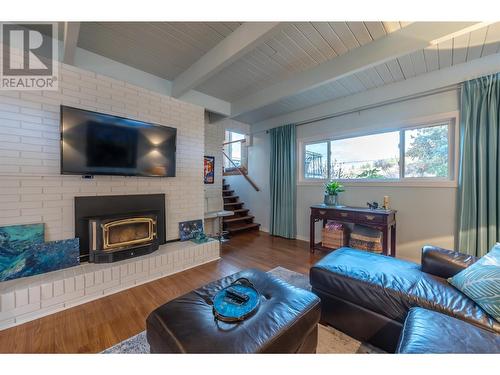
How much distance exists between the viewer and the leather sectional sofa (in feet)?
3.08

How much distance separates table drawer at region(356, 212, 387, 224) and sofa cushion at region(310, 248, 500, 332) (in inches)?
40.8

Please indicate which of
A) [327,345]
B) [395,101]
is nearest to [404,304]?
[327,345]

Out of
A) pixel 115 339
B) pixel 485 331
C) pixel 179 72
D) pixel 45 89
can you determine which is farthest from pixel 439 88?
pixel 45 89

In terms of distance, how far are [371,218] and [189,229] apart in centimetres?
265

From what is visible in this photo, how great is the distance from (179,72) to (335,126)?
268cm

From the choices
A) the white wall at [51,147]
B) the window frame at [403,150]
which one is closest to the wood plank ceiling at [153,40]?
the white wall at [51,147]

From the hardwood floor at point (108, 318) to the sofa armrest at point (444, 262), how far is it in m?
1.29

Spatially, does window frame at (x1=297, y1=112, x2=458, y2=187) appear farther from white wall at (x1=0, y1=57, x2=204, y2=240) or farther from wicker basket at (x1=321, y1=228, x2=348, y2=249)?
white wall at (x1=0, y1=57, x2=204, y2=240)

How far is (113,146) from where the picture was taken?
7.50 feet

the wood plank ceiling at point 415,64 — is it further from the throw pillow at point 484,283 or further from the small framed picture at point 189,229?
the small framed picture at point 189,229

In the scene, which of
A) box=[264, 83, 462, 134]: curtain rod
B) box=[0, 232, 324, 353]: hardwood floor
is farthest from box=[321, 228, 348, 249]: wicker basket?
box=[264, 83, 462, 134]: curtain rod

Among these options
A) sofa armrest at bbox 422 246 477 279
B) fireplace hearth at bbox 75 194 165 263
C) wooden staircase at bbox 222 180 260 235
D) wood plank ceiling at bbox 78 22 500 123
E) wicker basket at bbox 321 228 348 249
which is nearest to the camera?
sofa armrest at bbox 422 246 477 279

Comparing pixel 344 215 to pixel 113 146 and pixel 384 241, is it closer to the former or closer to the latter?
pixel 384 241

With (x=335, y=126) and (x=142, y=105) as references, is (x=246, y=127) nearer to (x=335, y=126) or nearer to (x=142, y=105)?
(x=335, y=126)
